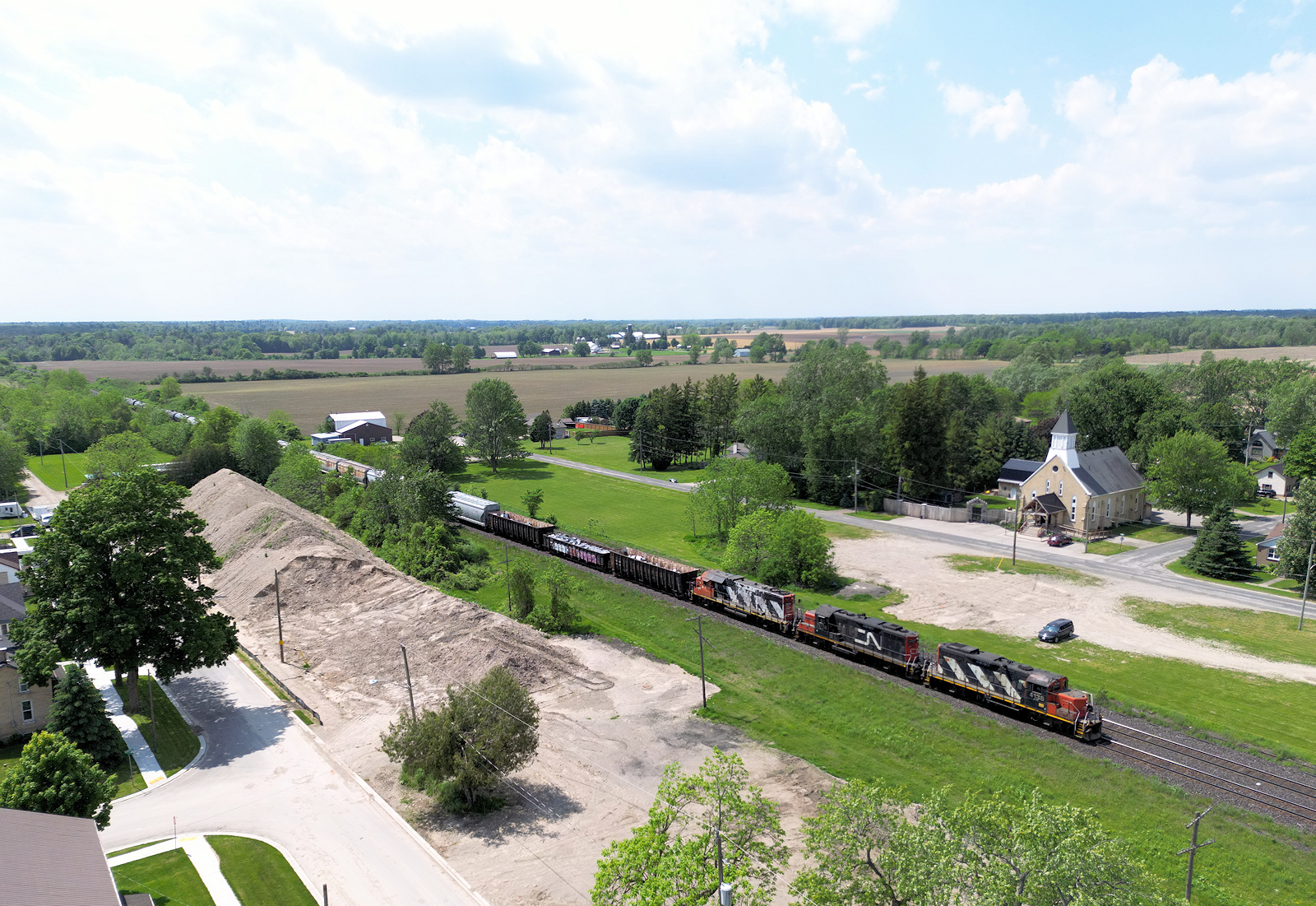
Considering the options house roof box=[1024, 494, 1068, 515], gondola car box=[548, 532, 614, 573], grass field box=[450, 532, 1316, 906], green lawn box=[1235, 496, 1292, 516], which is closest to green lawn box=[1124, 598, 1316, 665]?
grass field box=[450, 532, 1316, 906]

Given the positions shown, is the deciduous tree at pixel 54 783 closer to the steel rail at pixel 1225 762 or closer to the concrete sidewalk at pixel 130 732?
the concrete sidewalk at pixel 130 732

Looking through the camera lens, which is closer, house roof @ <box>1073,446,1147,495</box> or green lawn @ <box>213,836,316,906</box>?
green lawn @ <box>213,836,316,906</box>

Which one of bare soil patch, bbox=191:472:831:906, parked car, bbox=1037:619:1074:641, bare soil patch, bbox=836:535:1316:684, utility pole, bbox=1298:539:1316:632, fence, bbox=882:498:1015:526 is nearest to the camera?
bare soil patch, bbox=191:472:831:906

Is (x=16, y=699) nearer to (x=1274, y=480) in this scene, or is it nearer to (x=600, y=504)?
(x=600, y=504)

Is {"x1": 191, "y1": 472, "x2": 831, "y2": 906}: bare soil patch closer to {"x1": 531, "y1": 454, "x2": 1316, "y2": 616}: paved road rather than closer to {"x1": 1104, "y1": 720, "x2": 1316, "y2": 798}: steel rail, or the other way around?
{"x1": 1104, "y1": 720, "x2": 1316, "y2": 798}: steel rail

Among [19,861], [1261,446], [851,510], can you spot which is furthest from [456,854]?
[1261,446]

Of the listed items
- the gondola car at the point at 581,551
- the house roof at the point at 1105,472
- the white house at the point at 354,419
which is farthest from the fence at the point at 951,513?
the white house at the point at 354,419
